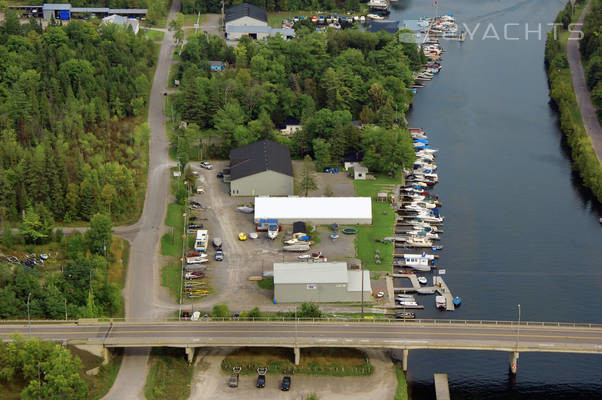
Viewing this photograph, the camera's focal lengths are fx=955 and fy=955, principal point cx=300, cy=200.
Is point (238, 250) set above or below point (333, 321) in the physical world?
above

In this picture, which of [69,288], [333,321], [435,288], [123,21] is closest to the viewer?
[333,321]

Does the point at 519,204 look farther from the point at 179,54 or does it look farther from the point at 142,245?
the point at 179,54

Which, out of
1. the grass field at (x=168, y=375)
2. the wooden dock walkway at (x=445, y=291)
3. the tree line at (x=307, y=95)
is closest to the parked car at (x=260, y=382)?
the grass field at (x=168, y=375)

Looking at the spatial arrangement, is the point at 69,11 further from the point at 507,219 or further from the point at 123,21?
the point at 507,219

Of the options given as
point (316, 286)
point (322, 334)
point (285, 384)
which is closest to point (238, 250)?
point (316, 286)

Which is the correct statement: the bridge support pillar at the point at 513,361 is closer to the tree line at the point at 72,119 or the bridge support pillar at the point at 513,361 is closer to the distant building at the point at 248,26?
the tree line at the point at 72,119

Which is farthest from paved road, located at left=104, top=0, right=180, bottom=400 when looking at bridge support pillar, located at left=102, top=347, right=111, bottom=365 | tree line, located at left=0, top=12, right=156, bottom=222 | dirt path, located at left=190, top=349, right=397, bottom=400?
dirt path, located at left=190, top=349, right=397, bottom=400

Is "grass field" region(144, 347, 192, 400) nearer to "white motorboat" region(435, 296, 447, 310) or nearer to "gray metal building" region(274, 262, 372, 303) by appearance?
"gray metal building" region(274, 262, 372, 303)
